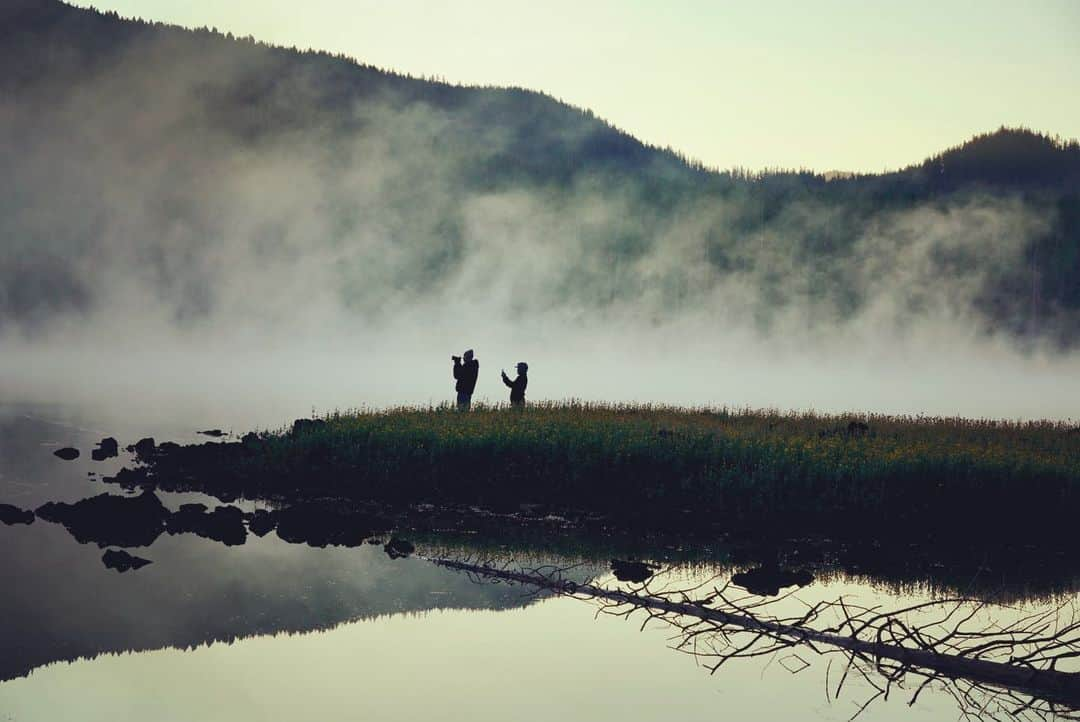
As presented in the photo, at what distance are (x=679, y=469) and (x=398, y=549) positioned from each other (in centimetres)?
721

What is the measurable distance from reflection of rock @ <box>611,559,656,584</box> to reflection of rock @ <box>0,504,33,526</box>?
1322cm

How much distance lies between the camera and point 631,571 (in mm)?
16953

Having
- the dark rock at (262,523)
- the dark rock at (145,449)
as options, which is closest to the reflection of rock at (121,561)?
the dark rock at (262,523)

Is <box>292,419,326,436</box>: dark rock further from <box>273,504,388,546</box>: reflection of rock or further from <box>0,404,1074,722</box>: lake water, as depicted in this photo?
<box>0,404,1074,722</box>: lake water

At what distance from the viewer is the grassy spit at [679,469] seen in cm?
2202

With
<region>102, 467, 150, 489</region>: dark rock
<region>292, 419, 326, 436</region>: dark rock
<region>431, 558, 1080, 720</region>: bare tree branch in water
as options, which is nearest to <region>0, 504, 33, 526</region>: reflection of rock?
<region>102, 467, 150, 489</region>: dark rock

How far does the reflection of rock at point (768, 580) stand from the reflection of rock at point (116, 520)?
11.1m

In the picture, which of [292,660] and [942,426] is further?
Answer: [942,426]

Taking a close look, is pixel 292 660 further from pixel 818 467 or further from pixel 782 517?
pixel 818 467

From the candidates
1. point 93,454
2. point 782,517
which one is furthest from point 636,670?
point 93,454

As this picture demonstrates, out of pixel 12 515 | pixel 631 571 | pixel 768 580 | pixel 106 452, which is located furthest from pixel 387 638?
pixel 106 452

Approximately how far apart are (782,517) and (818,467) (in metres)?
1.86

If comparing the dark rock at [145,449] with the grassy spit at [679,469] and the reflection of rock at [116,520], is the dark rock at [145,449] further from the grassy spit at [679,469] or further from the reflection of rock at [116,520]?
the reflection of rock at [116,520]

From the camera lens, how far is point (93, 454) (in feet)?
117
